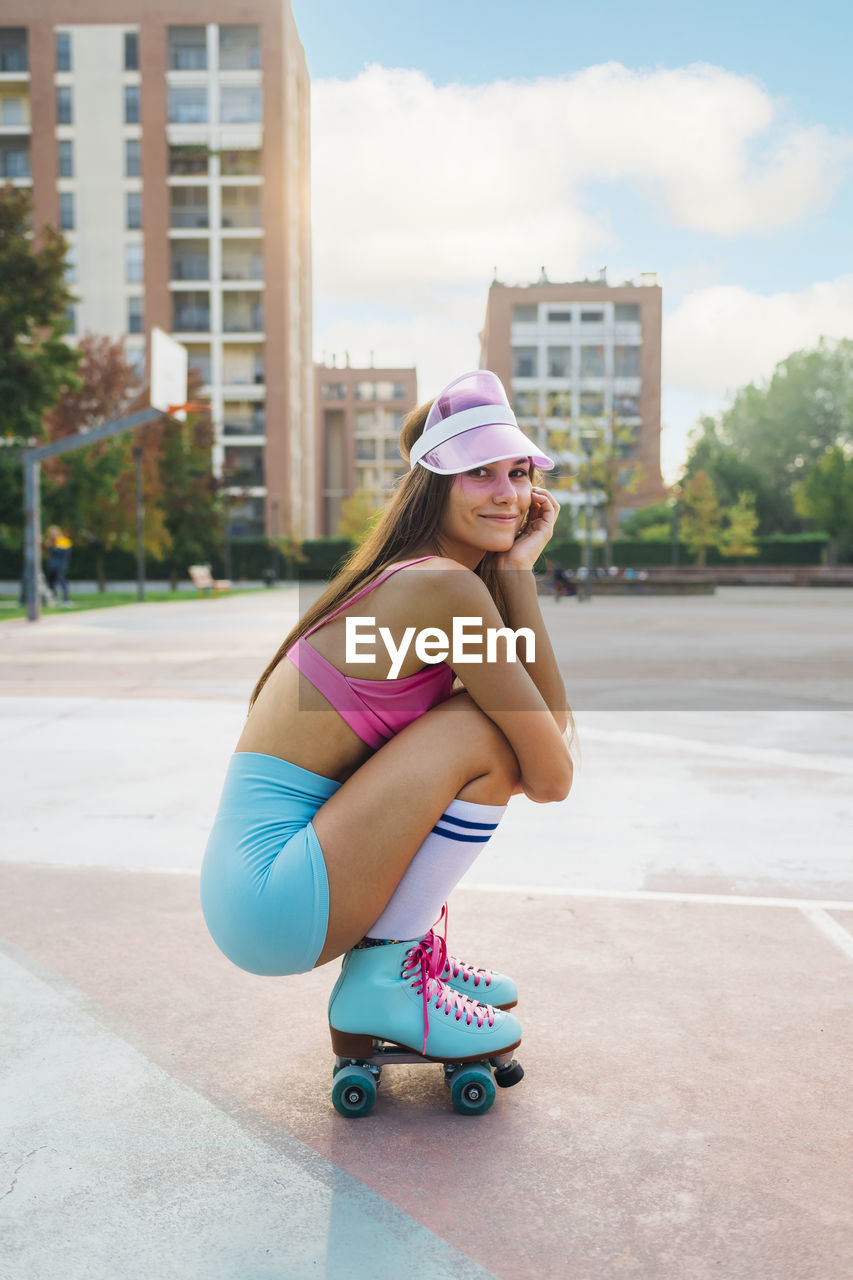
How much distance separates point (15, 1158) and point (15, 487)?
22.4m

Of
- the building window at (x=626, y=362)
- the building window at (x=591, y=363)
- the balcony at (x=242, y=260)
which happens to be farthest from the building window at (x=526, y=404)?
the balcony at (x=242, y=260)

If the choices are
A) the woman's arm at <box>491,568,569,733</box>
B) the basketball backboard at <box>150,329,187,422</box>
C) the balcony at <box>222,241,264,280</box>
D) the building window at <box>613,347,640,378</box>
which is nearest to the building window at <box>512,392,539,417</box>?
the building window at <box>613,347,640,378</box>

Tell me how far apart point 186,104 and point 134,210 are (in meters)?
5.97

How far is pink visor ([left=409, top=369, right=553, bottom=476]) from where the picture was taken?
7.07 ft

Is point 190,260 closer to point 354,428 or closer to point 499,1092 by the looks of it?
point 354,428

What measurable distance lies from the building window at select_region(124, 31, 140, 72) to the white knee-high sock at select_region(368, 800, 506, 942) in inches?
2515

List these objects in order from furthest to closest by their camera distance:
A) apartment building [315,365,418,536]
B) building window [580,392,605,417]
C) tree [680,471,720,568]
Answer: apartment building [315,365,418,536]
building window [580,392,605,417]
tree [680,471,720,568]

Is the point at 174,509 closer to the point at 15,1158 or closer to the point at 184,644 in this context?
the point at 184,644

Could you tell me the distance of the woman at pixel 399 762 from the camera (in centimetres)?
203

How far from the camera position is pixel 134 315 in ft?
191

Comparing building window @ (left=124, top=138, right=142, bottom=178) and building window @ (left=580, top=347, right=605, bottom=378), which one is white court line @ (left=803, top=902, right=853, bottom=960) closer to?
building window @ (left=124, top=138, right=142, bottom=178)

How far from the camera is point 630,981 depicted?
9.04 ft

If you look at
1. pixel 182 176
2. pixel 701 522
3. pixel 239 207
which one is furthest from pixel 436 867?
pixel 182 176

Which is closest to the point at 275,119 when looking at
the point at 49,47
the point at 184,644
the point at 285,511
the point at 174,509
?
the point at 49,47
